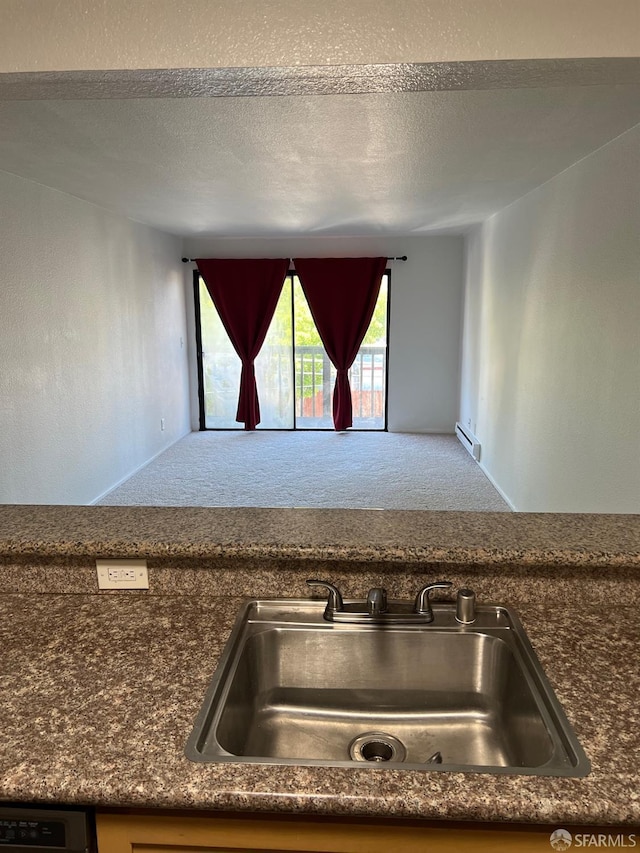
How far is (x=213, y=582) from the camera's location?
1.36 metres

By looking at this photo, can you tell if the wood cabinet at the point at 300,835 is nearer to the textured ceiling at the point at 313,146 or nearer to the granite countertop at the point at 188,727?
the granite countertop at the point at 188,727

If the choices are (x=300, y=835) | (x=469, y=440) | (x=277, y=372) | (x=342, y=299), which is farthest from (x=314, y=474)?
(x=300, y=835)

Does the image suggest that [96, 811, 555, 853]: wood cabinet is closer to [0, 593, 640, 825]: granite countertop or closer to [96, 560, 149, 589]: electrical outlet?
[0, 593, 640, 825]: granite countertop

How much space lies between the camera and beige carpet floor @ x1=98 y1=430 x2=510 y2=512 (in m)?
4.68

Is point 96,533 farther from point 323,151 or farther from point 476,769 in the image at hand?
point 323,151

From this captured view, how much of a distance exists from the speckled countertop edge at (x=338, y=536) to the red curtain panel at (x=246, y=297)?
18.3 feet

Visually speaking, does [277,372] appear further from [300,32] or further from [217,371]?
[300,32]

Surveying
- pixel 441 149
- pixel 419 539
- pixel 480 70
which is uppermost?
pixel 441 149

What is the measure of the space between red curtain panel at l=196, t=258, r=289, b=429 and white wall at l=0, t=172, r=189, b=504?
2.56 feet

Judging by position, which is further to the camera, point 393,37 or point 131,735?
point 393,37

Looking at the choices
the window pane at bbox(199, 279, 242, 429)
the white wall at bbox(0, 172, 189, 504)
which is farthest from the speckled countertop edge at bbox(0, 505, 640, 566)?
the window pane at bbox(199, 279, 242, 429)

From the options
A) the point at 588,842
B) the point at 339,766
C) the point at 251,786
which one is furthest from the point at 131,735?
the point at 588,842

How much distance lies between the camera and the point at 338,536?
1.37 meters

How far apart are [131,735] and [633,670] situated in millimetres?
889
